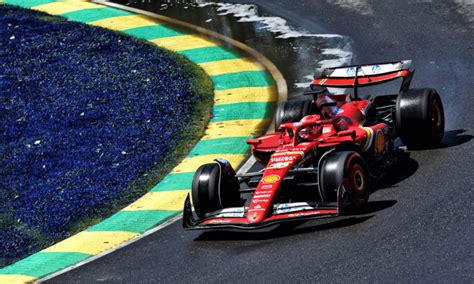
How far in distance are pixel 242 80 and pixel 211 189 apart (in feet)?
18.4

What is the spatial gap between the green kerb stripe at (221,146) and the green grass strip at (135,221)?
172cm

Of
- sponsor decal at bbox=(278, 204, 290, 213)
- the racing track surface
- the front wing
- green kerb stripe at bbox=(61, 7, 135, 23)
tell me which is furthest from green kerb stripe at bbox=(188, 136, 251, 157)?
green kerb stripe at bbox=(61, 7, 135, 23)

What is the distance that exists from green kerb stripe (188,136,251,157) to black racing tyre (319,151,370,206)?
3161 mm

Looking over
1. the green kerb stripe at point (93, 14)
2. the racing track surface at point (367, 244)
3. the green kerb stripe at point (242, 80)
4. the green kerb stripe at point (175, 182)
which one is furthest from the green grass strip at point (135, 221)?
the green kerb stripe at point (93, 14)

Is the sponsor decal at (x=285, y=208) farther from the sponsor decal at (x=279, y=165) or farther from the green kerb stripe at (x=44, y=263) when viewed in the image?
the green kerb stripe at (x=44, y=263)

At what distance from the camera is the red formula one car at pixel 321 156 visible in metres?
9.96

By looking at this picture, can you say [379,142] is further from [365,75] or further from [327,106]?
[365,75]

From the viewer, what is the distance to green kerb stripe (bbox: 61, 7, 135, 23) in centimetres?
1988

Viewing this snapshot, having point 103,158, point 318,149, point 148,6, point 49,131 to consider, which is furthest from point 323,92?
point 148,6

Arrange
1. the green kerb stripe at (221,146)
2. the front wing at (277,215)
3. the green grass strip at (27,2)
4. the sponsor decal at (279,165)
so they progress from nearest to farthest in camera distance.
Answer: the front wing at (277,215) < the sponsor decal at (279,165) < the green kerb stripe at (221,146) < the green grass strip at (27,2)

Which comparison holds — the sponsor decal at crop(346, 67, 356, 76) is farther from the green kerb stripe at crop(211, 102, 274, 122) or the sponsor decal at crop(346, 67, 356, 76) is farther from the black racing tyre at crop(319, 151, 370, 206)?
the black racing tyre at crop(319, 151, 370, 206)

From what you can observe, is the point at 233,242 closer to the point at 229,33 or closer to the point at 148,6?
the point at 229,33

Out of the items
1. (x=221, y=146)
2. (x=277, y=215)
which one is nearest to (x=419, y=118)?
(x=277, y=215)

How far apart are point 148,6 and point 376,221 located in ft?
38.9
